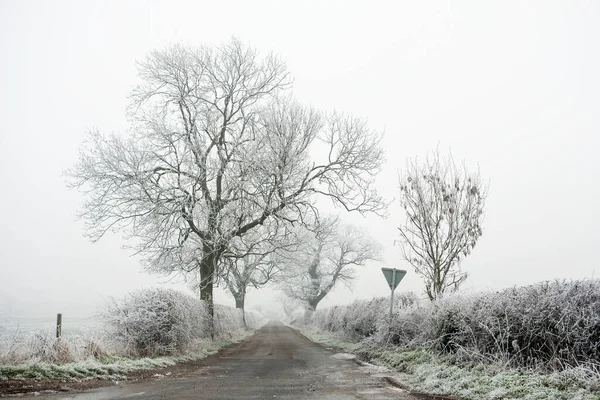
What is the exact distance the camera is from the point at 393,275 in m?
14.2

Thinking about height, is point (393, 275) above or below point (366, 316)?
above

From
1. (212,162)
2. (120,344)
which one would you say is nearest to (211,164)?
(212,162)

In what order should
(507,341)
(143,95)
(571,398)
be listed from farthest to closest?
1. (143,95)
2. (507,341)
3. (571,398)

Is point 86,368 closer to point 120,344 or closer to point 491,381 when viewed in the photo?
point 120,344

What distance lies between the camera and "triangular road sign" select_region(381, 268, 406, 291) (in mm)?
14234

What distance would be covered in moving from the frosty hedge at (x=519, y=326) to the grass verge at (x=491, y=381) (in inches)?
12.3

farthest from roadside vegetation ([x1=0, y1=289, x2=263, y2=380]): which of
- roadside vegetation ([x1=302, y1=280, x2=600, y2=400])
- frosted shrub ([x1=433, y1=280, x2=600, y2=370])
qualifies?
frosted shrub ([x1=433, y1=280, x2=600, y2=370])

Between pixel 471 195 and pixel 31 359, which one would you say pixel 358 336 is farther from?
pixel 31 359

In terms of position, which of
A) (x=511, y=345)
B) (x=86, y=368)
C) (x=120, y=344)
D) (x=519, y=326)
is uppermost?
(x=120, y=344)

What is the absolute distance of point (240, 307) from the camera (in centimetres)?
3803

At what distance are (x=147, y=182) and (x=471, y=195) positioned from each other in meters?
12.6

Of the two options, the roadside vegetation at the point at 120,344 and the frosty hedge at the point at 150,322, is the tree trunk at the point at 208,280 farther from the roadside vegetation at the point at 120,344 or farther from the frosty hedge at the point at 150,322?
the frosty hedge at the point at 150,322

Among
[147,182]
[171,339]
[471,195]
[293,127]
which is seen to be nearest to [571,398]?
[471,195]

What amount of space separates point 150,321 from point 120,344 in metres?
0.96
